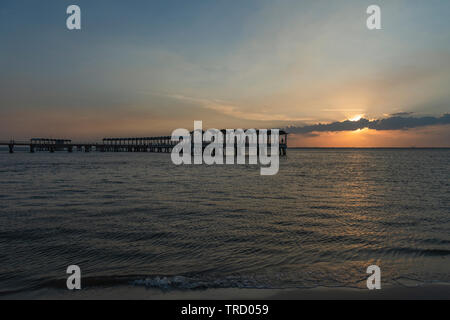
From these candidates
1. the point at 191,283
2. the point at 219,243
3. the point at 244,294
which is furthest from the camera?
the point at 219,243

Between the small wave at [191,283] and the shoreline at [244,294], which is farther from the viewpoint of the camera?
the small wave at [191,283]

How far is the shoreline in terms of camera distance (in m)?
5.02

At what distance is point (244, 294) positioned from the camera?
5141 mm

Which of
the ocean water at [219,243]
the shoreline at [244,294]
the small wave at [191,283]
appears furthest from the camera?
the ocean water at [219,243]

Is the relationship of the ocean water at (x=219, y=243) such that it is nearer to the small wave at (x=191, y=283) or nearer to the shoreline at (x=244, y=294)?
the small wave at (x=191, y=283)

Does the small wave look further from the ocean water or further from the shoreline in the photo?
the shoreline

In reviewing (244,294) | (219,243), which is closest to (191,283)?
(244,294)

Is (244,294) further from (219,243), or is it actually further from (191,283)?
(219,243)

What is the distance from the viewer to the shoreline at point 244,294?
5.02 metres

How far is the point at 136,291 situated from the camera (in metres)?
5.25

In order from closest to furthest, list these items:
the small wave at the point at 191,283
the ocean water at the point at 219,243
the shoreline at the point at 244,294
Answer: the shoreline at the point at 244,294 < the small wave at the point at 191,283 < the ocean water at the point at 219,243

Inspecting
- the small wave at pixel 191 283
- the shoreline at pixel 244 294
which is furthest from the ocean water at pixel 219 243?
the shoreline at pixel 244 294
